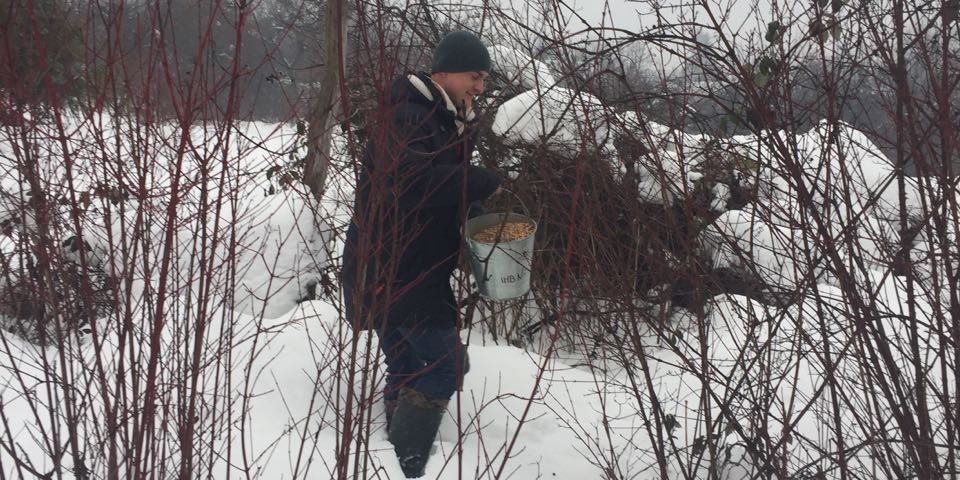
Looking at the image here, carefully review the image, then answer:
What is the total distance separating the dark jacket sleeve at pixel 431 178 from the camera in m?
2.17

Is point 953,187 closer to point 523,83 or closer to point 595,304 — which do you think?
point 595,304

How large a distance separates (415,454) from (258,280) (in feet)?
11.6

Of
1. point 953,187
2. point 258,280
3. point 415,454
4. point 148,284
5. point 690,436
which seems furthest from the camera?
point 258,280

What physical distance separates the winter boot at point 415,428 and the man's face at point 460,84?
3.76 ft

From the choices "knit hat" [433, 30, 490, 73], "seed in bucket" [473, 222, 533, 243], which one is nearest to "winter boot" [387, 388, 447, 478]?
"seed in bucket" [473, 222, 533, 243]

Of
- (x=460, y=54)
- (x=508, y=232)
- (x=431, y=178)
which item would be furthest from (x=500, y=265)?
(x=460, y=54)

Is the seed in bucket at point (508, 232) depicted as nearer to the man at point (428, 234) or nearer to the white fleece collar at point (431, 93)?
the man at point (428, 234)

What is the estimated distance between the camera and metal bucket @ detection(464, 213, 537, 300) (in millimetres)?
2373

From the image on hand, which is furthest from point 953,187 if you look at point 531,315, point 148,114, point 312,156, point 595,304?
point 312,156

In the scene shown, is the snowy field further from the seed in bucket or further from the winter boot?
the seed in bucket

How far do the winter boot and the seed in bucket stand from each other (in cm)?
67

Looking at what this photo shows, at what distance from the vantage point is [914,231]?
1.89m

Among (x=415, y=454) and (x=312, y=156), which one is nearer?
(x=415, y=454)

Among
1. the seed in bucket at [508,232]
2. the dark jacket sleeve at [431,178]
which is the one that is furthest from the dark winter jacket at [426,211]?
the seed in bucket at [508,232]
